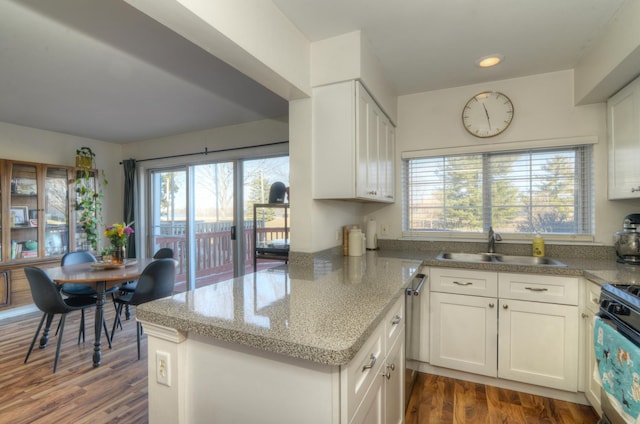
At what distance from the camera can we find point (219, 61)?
2291 millimetres

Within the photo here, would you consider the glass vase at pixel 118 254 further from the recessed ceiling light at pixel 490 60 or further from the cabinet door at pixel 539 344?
the recessed ceiling light at pixel 490 60

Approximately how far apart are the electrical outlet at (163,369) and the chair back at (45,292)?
6.57 ft

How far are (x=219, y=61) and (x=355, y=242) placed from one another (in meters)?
1.77

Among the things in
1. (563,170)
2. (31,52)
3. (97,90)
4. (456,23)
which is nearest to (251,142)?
(97,90)

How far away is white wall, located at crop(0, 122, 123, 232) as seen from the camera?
12.7ft

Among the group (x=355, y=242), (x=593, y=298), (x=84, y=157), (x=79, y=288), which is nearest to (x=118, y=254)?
(x=79, y=288)

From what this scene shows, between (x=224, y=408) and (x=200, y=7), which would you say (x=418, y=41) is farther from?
(x=224, y=408)

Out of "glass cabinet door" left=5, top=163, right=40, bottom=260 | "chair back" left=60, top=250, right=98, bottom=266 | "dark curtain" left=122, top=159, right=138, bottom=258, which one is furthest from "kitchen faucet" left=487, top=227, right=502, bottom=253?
"glass cabinet door" left=5, top=163, right=40, bottom=260

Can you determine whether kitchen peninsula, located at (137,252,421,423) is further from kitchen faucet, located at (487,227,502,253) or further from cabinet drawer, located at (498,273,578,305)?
kitchen faucet, located at (487,227,502,253)

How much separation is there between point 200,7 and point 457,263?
2.20 meters

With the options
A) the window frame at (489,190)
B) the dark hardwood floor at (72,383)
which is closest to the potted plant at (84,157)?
the dark hardwood floor at (72,383)

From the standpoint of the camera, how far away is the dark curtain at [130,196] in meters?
4.79

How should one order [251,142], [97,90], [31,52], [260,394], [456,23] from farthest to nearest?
[251,142] < [97,90] < [31,52] < [456,23] < [260,394]

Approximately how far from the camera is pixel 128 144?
197 inches
